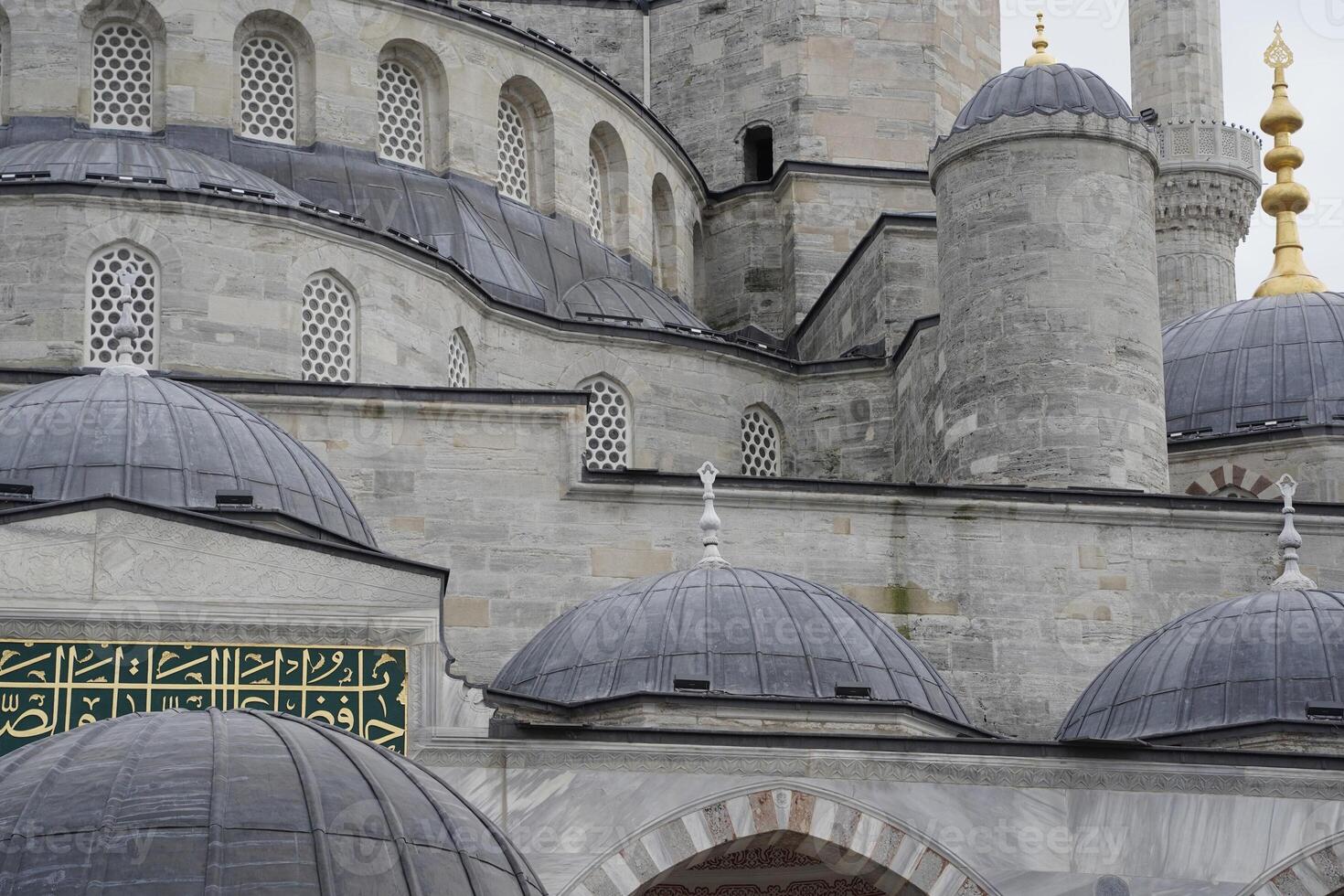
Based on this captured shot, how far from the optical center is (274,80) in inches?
1074

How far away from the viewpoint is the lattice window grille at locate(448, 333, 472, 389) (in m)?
25.5

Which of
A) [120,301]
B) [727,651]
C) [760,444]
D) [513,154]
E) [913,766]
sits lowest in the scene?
[913,766]

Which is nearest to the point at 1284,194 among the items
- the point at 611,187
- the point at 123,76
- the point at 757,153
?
the point at 757,153

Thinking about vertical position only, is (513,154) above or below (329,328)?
above

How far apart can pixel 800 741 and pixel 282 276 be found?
7234 mm

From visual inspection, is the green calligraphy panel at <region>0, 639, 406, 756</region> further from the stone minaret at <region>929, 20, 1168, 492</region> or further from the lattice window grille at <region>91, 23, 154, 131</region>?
the lattice window grille at <region>91, 23, 154, 131</region>

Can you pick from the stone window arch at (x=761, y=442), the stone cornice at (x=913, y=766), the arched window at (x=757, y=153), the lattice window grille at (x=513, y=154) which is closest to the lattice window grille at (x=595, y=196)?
the lattice window grille at (x=513, y=154)

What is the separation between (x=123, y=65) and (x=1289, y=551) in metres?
10.8

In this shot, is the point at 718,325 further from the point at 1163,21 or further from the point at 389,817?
the point at 389,817

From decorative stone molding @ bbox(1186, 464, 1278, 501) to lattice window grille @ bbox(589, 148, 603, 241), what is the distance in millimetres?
5948

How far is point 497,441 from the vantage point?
911 inches

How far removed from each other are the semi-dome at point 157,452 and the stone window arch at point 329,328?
11.8 ft

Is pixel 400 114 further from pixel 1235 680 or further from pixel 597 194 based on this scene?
pixel 1235 680

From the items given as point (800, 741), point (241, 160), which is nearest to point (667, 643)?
point (800, 741)
